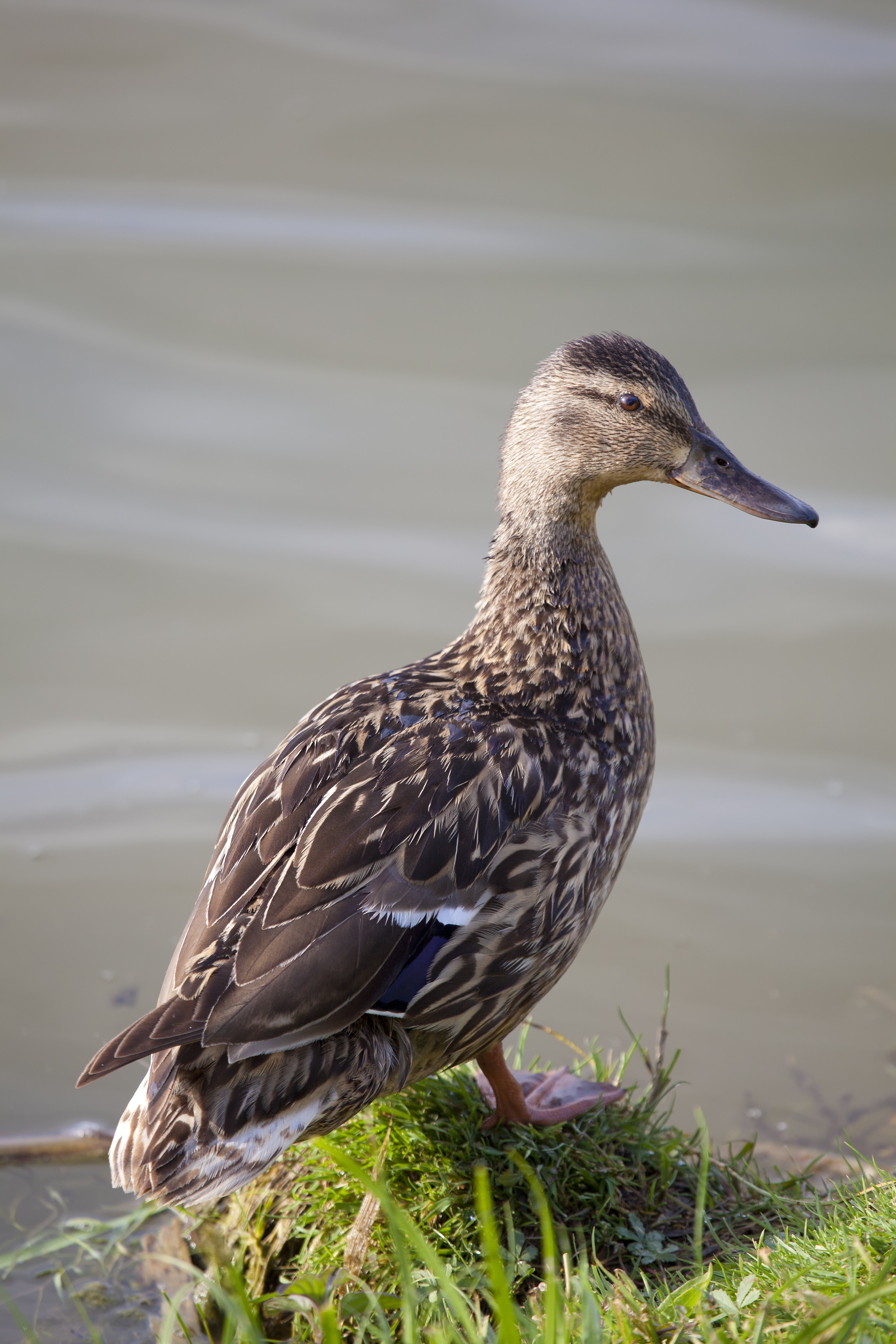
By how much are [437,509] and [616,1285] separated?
176 inches

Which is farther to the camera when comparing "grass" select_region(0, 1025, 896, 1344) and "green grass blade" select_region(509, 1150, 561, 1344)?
"grass" select_region(0, 1025, 896, 1344)

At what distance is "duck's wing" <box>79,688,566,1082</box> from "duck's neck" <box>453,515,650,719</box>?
190 mm

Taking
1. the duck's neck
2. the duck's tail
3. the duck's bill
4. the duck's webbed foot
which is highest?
the duck's bill

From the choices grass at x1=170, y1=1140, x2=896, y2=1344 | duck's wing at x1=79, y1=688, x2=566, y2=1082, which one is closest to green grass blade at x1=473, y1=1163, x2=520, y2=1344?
grass at x1=170, y1=1140, x2=896, y2=1344

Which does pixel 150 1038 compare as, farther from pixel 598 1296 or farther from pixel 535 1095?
pixel 535 1095

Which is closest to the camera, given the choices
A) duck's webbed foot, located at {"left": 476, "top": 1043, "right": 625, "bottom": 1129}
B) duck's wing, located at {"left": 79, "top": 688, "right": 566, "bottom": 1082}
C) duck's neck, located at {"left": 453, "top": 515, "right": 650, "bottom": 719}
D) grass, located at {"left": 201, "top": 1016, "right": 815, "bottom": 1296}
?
duck's wing, located at {"left": 79, "top": 688, "right": 566, "bottom": 1082}

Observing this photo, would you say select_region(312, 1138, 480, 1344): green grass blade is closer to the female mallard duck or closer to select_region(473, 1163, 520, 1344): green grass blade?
select_region(473, 1163, 520, 1344): green grass blade

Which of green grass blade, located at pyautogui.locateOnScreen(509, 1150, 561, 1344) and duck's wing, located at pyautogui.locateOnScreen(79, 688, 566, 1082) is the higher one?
duck's wing, located at pyautogui.locateOnScreen(79, 688, 566, 1082)

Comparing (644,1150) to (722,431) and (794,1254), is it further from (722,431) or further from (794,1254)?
(722,431)

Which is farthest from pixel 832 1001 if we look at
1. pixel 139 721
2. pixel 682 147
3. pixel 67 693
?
pixel 682 147

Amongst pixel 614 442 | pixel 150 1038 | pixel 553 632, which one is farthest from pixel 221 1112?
pixel 614 442

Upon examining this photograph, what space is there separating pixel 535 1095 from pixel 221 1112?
3.26ft

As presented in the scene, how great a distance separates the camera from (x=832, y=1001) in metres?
4.49

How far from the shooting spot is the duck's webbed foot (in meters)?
2.95
